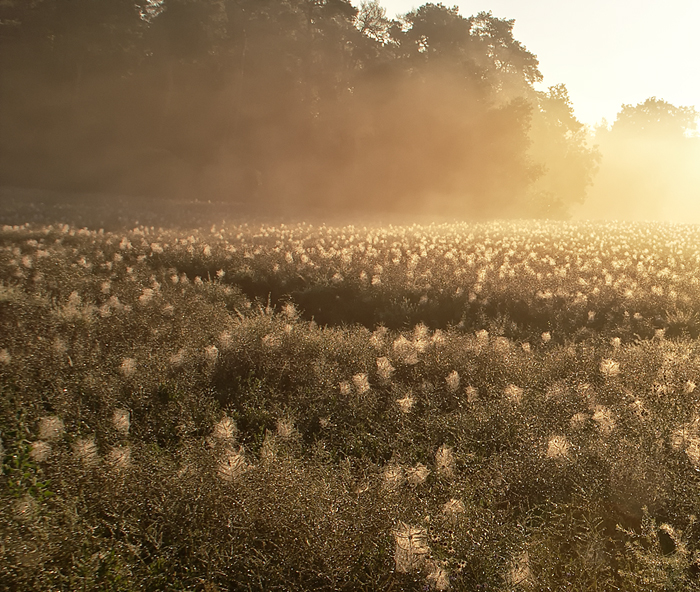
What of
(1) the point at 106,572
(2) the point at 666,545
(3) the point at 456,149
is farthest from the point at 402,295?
(3) the point at 456,149

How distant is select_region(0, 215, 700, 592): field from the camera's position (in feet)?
9.36

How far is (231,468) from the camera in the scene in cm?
328

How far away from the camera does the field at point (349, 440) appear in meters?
2.85

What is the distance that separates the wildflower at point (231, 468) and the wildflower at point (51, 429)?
1368 mm

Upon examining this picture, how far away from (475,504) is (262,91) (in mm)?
35487

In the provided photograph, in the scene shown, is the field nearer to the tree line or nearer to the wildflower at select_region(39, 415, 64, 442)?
the wildflower at select_region(39, 415, 64, 442)

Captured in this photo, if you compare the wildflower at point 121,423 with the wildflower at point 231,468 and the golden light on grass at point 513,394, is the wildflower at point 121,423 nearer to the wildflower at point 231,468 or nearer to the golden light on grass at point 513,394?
the wildflower at point 231,468

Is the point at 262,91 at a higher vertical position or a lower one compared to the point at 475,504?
higher

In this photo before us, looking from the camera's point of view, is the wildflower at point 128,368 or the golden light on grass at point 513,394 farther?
the wildflower at point 128,368

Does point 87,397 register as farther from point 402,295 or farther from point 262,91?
point 262,91

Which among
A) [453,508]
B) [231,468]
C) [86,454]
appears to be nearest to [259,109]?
[86,454]

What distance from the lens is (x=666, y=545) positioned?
3244mm

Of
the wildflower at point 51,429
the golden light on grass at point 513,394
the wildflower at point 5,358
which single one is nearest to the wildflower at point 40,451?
the wildflower at point 51,429

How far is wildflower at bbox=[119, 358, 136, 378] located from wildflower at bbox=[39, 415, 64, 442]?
3.86 ft
